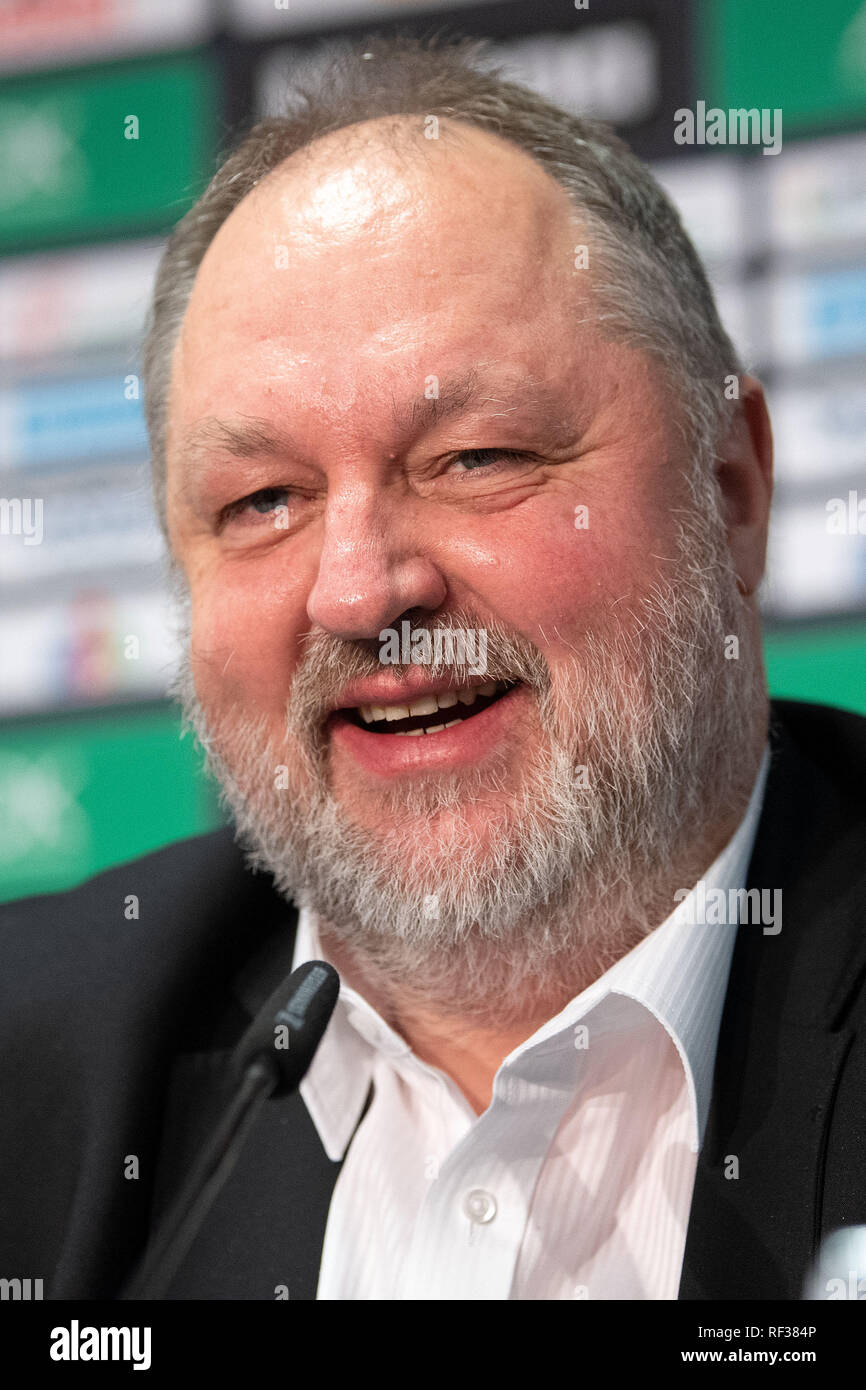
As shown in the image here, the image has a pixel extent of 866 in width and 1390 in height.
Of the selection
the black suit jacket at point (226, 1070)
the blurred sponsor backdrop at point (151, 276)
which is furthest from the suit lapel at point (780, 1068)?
the blurred sponsor backdrop at point (151, 276)

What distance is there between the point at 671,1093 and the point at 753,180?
4.95 ft

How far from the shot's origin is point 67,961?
5.40ft

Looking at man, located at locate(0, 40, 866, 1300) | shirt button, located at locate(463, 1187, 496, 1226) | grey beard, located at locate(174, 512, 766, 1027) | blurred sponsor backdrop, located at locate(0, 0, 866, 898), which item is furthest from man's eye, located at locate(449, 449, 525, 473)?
blurred sponsor backdrop, located at locate(0, 0, 866, 898)

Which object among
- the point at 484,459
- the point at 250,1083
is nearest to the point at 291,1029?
the point at 250,1083

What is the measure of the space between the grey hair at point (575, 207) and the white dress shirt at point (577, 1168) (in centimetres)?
52

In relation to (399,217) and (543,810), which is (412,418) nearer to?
(399,217)

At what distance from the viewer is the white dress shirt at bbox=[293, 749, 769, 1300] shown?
4.23ft

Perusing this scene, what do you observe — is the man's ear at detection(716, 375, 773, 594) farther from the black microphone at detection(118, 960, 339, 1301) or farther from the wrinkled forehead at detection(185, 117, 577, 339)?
the black microphone at detection(118, 960, 339, 1301)

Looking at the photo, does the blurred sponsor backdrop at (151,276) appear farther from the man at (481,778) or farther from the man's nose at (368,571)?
the man's nose at (368,571)

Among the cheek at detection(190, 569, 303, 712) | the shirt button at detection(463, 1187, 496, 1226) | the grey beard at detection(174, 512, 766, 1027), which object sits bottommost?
the shirt button at detection(463, 1187, 496, 1226)

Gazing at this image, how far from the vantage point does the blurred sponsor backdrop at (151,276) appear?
2.14 metres

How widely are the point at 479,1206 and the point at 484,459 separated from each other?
73 centimetres

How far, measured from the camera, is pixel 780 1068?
→ 127 cm

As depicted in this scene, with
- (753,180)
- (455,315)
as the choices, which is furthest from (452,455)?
(753,180)
